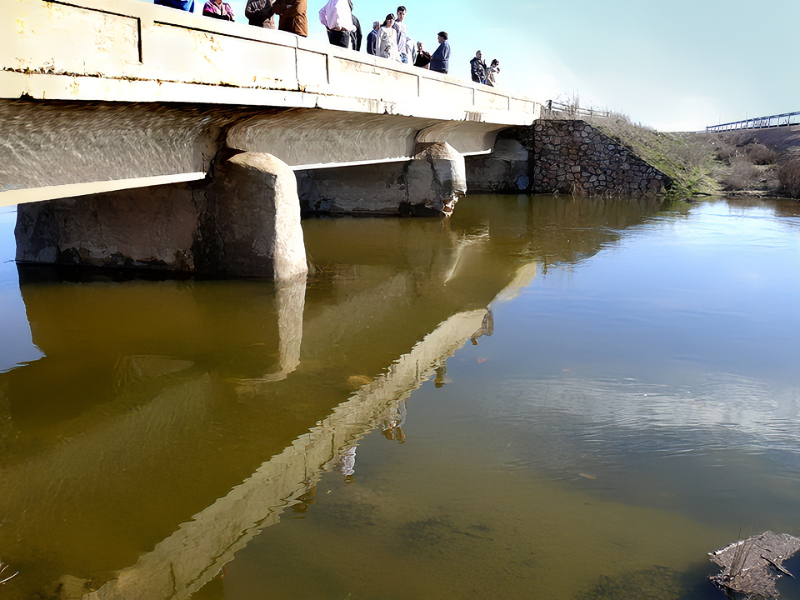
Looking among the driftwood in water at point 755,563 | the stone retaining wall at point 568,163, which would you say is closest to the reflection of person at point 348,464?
the driftwood in water at point 755,563

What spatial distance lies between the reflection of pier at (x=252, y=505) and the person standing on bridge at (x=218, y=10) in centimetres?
479

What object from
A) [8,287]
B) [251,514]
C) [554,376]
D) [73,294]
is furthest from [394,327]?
[8,287]

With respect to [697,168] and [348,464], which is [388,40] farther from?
[697,168]

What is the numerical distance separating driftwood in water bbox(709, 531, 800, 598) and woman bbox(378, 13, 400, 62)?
1031cm

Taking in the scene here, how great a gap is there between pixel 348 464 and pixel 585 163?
53.1 feet

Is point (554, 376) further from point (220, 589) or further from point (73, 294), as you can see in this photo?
point (73, 294)

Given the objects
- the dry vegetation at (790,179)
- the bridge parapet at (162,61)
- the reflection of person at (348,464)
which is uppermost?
the bridge parapet at (162,61)

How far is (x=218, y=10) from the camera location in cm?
733

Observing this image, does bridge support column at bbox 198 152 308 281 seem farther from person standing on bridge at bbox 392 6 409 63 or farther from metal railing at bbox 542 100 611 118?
metal railing at bbox 542 100 611 118

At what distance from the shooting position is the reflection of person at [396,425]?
380cm

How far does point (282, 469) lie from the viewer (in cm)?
344

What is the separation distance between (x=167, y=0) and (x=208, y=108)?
124 centimetres

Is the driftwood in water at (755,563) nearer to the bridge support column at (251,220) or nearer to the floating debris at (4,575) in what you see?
the floating debris at (4,575)

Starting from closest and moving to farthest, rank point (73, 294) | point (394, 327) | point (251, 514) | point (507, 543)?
point (507, 543) → point (251, 514) → point (394, 327) → point (73, 294)
